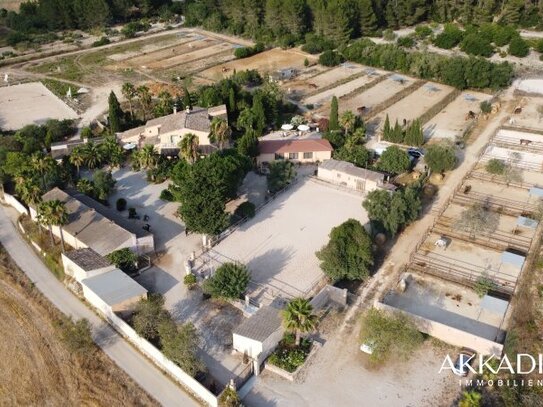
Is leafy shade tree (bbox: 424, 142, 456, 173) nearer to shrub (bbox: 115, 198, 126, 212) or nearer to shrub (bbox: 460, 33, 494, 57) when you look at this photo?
shrub (bbox: 115, 198, 126, 212)

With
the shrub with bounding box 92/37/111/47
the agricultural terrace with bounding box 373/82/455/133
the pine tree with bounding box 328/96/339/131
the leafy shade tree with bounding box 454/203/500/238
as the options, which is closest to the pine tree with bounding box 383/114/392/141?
the pine tree with bounding box 328/96/339/131

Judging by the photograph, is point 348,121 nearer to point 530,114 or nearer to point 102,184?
point 530,114

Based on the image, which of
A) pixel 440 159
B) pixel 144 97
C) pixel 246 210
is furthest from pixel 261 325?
pixel 144 97

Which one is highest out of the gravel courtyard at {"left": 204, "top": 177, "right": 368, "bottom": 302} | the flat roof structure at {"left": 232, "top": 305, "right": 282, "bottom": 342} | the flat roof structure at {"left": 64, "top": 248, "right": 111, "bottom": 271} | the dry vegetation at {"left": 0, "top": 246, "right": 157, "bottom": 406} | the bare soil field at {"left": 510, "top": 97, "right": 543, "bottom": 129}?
the flat roof structure at {"left": 64, "top": 248, "right": 111, "bottom": 271}

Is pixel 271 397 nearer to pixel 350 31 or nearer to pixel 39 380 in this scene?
pixel 39 380

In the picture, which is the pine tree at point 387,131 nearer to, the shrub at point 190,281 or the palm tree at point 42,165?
the shrub at point 190,281

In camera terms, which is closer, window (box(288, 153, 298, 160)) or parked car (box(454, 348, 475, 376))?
parked car (box(454, 348, 475, 376))
